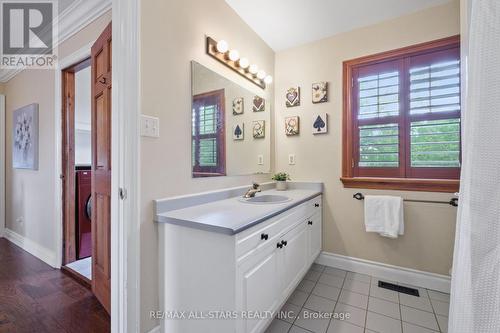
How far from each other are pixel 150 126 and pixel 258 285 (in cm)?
107

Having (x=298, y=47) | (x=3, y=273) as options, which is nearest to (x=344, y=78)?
(x=298, y=47)

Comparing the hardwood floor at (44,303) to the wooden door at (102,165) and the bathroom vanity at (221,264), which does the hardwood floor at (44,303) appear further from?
the bathroom vanity at (221,264)

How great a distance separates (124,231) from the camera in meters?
1.19

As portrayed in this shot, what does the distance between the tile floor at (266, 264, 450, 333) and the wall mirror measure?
116 cm

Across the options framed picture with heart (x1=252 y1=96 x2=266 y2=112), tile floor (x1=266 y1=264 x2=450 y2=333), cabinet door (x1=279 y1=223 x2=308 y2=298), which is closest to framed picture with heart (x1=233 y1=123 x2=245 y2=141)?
framed picture with heart (x1=252 y1=96 x2=266 y2=112)

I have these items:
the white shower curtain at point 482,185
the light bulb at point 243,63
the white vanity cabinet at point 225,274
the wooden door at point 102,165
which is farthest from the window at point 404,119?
the wooden door at point 102,165

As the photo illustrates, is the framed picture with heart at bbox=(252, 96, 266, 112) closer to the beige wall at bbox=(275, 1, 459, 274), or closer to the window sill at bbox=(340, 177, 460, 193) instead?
the beige wall at bbox=(275, 1, 459, 274)

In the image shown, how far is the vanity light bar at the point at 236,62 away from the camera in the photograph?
5.75 ft

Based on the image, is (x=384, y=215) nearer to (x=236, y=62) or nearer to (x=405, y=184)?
(x=405, y=184)

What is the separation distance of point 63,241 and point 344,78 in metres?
3.26

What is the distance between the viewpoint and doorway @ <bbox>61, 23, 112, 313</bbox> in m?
1.55

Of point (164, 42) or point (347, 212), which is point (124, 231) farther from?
point (347, 212)

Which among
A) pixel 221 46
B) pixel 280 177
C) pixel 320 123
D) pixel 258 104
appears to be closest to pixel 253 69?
pixel 258 104

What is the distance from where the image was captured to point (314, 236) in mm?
2150
